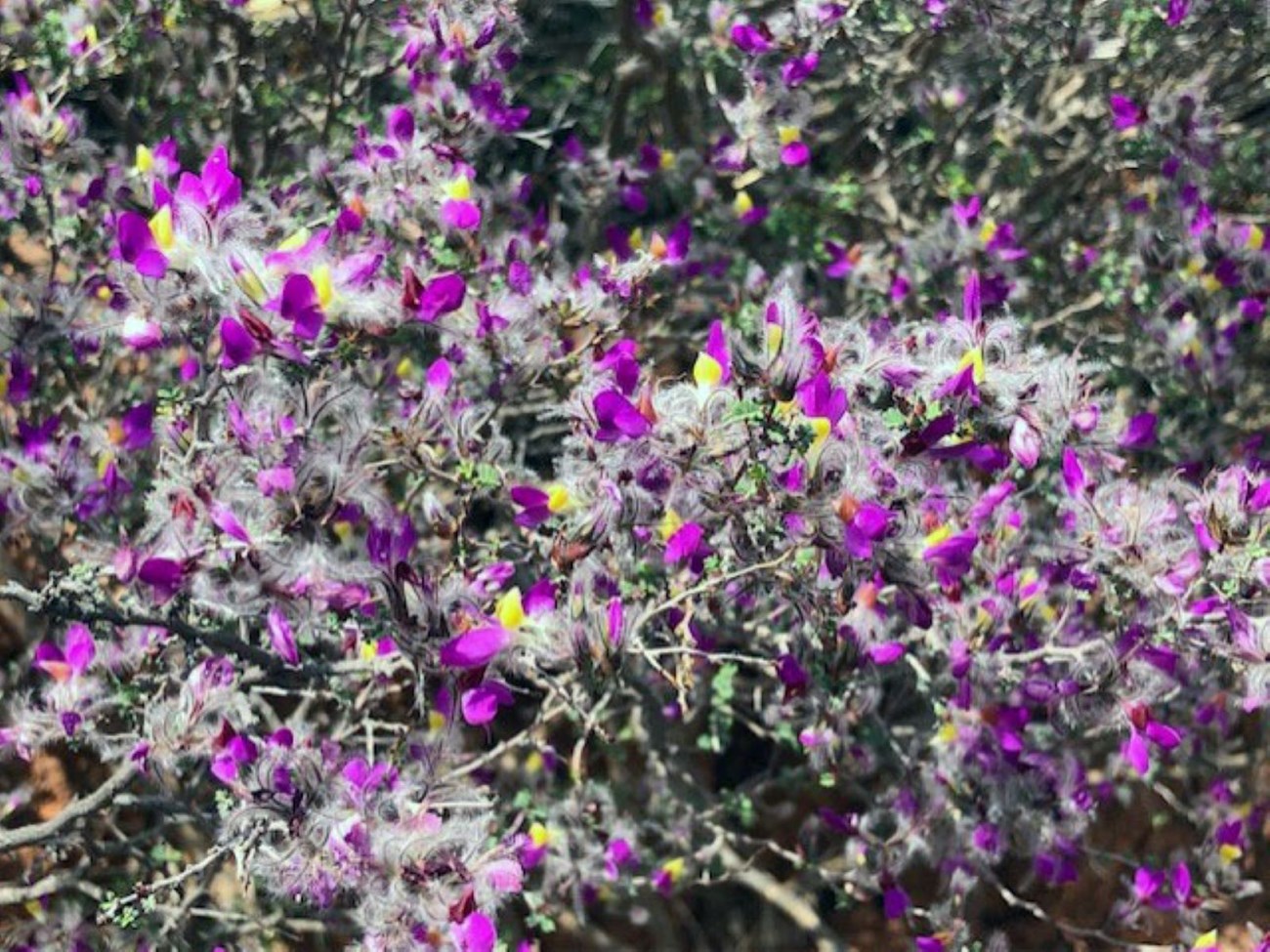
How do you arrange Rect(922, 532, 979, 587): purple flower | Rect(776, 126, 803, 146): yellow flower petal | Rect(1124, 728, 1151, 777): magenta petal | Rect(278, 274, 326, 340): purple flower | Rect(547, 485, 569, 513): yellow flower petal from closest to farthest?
Rect(278, 274, 326, 340): purple flower < Rect(922, 532, 979, 587): purple flower < Rect(547, 485, 569, 513): yellow flower petal < Rect(1124, 728, 1151, 777): magenta petal < Rect(776, 126, 803, 146): yellow flower petal

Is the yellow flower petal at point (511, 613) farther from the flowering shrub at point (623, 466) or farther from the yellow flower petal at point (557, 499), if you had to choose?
the yellow flower petal at point (557, 499)

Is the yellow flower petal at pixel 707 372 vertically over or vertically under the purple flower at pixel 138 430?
over

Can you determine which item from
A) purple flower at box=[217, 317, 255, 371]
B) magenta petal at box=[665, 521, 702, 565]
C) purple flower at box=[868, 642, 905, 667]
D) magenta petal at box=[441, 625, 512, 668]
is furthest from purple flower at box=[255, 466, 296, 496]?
purple flower at box=[868, 642, 905, 667]

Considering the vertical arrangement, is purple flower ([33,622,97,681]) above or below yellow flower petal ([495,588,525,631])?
below

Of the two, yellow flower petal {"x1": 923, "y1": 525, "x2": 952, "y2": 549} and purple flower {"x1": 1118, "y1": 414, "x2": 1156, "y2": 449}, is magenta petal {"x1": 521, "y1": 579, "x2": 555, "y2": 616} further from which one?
purple flower {"x1": 1118, "y1": 414, "x2": 1156, "y2": 449}

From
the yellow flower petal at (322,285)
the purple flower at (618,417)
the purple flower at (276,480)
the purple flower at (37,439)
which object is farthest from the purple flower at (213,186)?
the purple flower at (37,439)

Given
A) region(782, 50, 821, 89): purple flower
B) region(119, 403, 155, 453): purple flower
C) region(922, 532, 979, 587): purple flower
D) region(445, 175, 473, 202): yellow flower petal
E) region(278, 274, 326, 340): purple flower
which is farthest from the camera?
region(782, 50, 821, 89): purple flower
